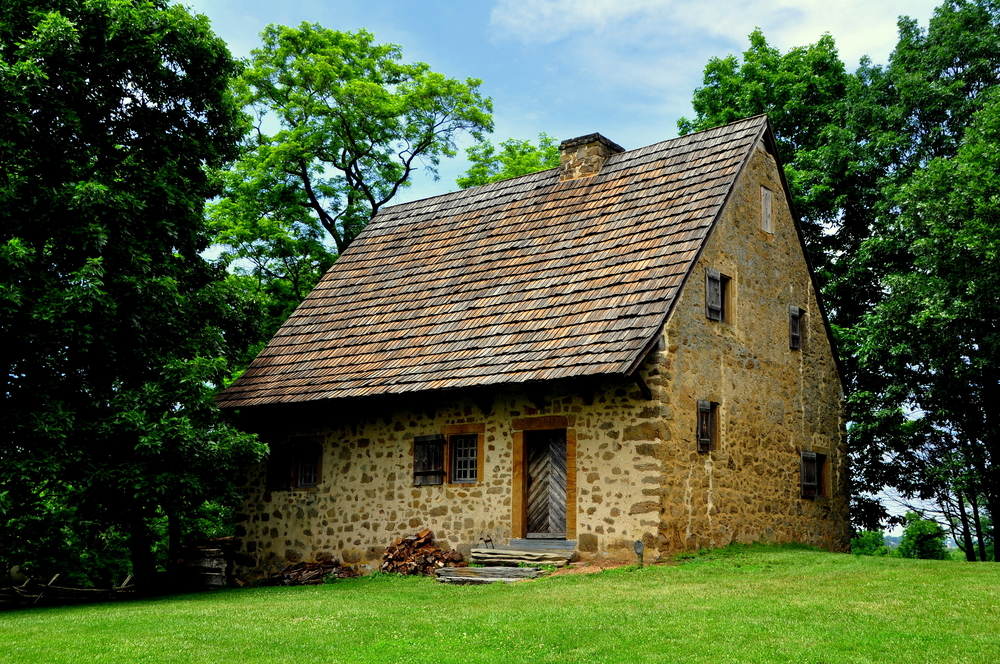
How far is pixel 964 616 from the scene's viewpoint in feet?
31.5

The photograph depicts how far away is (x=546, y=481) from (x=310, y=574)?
4.59m

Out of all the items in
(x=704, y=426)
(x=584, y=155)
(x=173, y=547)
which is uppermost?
(x=584, y=155)

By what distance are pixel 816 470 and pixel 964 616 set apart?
34.3ft

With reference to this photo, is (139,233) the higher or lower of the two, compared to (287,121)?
lower

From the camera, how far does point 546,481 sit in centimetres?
1644

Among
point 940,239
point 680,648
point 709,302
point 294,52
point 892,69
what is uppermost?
point 294,52

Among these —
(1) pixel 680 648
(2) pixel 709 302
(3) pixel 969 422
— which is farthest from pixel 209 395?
(3) pixel 969 422

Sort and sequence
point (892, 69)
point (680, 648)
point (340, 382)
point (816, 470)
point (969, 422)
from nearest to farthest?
point (680, 648) < point (340, 382) < point (816, 470) < point (969, 422) < point (892, 69)

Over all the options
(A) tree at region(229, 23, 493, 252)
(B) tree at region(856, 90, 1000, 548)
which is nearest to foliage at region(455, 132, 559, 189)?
(A) tree at region(229, 23, 493, 252)

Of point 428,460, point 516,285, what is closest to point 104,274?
point 428,460

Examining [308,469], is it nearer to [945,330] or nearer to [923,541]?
[945,330]

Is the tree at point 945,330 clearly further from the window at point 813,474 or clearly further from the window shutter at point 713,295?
the window shutter at point 713,295

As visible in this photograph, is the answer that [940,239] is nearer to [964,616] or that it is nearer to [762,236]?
[762,236]

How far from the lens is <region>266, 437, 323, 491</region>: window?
746 inches
